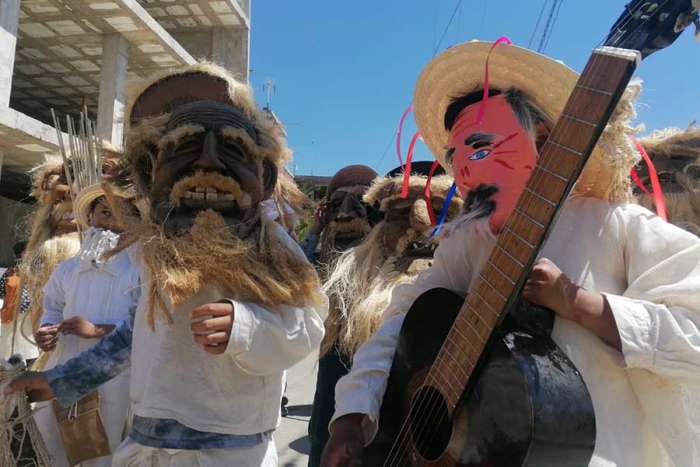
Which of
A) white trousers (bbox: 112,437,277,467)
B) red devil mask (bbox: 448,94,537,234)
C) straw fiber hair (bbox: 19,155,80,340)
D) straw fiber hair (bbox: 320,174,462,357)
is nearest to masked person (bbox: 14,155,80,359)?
straw fiber hair (bbox: 19,155,80,340)

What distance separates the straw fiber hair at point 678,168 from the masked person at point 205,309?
7.15 ft

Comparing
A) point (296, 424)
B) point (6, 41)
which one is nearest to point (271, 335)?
point (296, 424)

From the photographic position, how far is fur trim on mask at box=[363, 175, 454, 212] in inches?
123

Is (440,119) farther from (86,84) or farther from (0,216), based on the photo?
(86,84)

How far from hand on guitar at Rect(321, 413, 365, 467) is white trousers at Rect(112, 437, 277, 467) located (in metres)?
0.40

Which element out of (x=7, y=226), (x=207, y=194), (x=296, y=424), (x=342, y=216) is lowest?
(x=7, y=226)

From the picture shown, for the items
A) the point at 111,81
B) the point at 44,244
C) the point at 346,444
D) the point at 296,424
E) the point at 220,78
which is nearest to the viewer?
the point at 346,444

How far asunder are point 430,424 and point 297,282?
68cm

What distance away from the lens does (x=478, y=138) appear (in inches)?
67.3

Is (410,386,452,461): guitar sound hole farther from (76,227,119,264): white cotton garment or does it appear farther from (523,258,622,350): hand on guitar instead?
(76,227,119,264): white cotton garment

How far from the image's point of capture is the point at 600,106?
1.17m

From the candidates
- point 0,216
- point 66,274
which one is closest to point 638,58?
point 66,274

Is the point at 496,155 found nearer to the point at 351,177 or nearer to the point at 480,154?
the point at 480,154

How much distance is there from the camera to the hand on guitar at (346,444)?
153 cm
